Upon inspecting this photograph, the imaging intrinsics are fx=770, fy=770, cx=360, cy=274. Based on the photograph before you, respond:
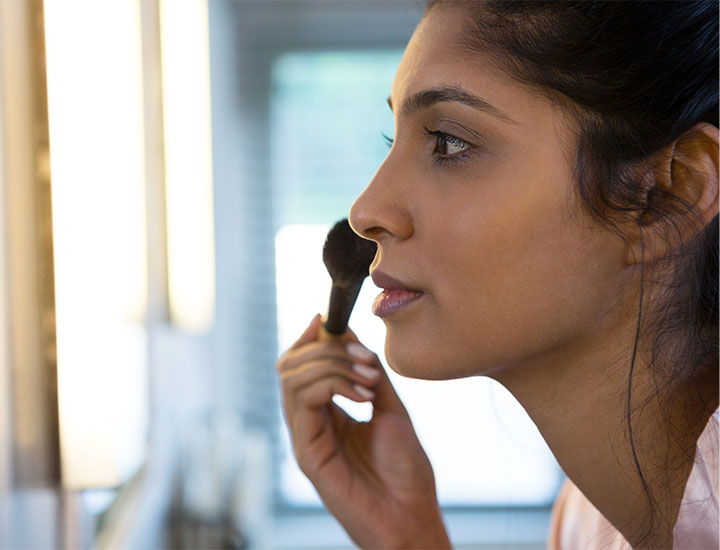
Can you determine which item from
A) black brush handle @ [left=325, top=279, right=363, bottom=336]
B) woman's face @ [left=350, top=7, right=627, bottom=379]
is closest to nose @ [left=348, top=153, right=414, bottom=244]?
woman's face @ [left=350, top=7, right=627, bottom=379]

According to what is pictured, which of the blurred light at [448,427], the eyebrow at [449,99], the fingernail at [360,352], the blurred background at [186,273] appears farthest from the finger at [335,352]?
the blurred light at [448,427]

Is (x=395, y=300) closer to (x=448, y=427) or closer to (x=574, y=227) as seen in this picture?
(x=574, y=227)

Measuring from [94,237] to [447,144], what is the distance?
1.11 ft

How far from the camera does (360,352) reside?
26.6 inches

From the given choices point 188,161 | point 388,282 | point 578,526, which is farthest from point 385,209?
point 188,161

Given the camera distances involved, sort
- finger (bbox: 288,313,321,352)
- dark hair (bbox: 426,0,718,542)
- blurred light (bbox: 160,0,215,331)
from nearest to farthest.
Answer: dark hair (bbox: 426,0,718,542) → finger (bbox: 288,313,321,352) → blurred light (bbox: 160,0,215,331)

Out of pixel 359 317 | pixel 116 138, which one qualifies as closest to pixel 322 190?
pixel 359 317

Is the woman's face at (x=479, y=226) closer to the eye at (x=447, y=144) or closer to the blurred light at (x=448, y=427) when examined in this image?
the eye at (x=447, y=144)

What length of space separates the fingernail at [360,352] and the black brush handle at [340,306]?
2 cm

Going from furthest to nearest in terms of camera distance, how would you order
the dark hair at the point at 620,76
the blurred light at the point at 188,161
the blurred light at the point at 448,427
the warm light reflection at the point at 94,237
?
the blurred light at the point at 448,427
the blurred light at the point at 188,161
the warm light reflection at the point at 94,237
the dark hair at the point at 620,76

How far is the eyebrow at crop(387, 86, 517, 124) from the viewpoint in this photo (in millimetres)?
476

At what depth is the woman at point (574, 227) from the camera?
0.47m

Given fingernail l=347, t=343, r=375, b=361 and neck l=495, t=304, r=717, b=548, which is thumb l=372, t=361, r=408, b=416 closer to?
fingernail l=347, t=343, r=375, b=361

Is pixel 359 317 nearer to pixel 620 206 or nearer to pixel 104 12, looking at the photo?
pixel 104 12
